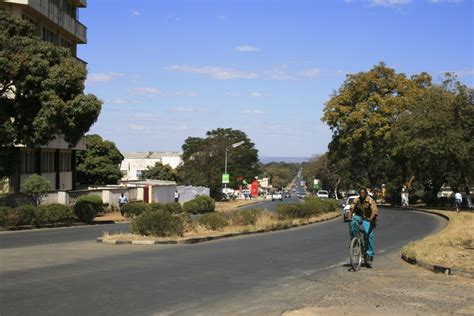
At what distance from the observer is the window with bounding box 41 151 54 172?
4452cm

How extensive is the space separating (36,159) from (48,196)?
6522 millimetres

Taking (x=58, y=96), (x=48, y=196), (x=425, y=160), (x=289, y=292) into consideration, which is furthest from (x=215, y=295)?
(x=425, y=160)

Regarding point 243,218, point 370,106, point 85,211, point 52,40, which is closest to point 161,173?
point 370,106

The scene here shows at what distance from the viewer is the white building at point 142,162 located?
469ft

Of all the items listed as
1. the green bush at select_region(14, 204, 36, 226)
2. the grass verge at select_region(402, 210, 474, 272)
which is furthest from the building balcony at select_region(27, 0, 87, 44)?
the grass verge at select_region(402, 210, 474, 272)

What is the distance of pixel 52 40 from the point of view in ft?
149

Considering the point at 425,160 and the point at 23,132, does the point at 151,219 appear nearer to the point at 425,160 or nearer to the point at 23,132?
the point at 23,132

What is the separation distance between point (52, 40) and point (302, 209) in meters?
24.3

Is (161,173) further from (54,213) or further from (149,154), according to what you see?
(54,213)

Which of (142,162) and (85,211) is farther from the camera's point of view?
(142,162)

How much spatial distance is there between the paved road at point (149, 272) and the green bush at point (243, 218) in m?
5.22

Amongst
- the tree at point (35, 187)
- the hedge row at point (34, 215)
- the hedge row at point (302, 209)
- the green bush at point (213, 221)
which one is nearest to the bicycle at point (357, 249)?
the green bush at point (213, 221)

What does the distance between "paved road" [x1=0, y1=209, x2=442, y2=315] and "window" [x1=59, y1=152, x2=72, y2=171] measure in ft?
95.6

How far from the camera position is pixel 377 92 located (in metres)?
60.1
